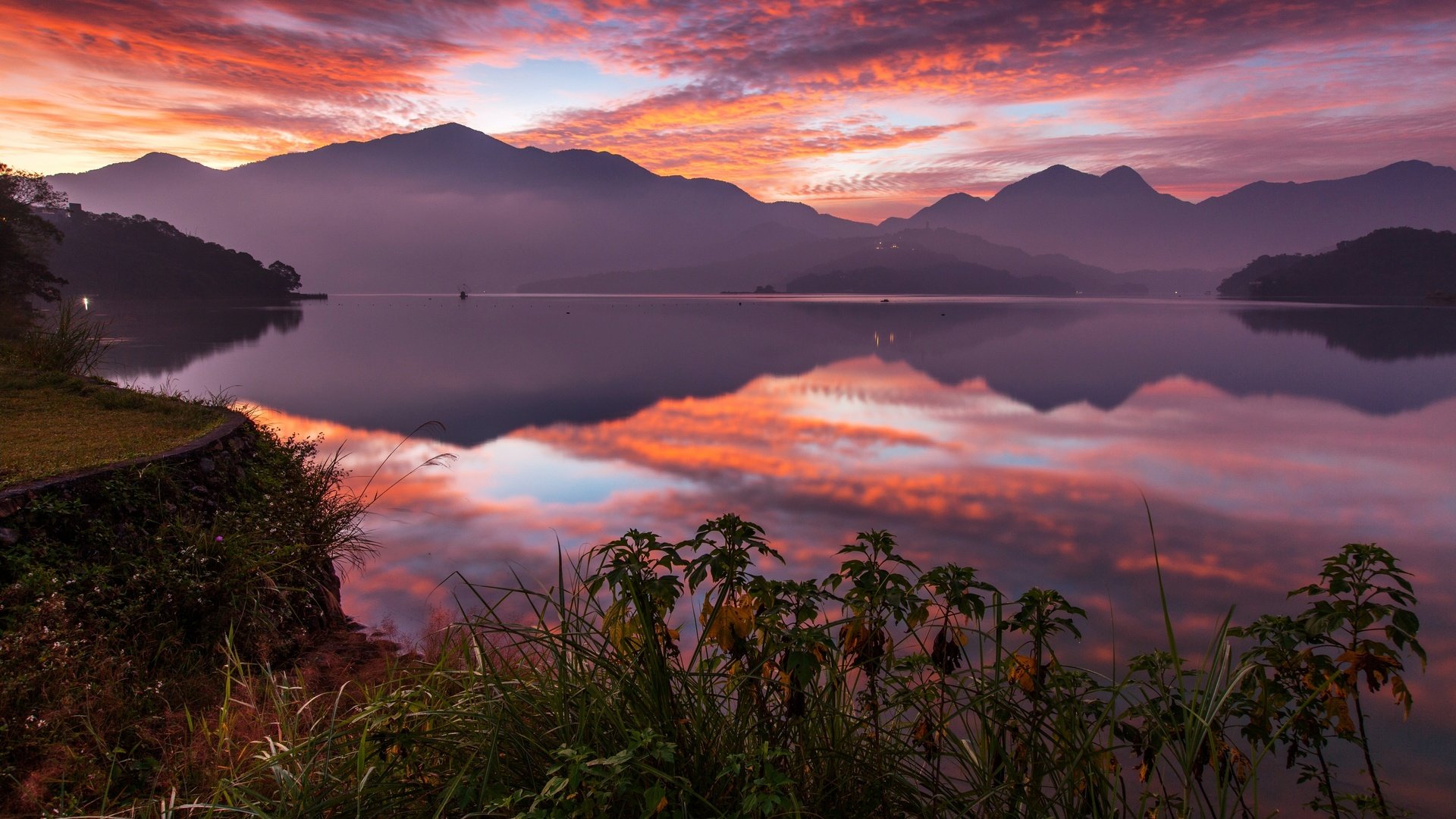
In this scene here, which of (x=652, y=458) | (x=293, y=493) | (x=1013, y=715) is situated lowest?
(x=652, y=458)

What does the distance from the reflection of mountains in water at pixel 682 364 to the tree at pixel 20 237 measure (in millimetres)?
4839

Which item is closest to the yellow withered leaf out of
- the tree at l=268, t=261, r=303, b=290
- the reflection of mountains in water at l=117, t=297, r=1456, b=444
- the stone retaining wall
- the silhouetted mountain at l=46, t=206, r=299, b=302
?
the stone retaining wall

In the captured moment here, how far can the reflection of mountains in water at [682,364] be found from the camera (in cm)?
2422

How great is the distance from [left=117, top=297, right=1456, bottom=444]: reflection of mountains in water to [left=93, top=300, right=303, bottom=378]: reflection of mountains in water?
1.08 ft

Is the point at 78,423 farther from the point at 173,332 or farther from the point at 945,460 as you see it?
the point at 173,332

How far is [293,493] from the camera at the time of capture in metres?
9.17

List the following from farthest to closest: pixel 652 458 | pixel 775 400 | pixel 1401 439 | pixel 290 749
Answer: pixel 775 400, pixel 1401 439, pixel 652 458, pixel 290 749

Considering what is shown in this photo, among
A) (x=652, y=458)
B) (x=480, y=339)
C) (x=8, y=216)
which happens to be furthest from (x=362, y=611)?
(x=480, y=339)

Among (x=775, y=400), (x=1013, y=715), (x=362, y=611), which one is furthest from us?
(x=775, y=400)

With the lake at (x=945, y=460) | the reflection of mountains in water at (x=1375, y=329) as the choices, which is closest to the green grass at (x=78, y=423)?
the lake at (x=945, y=460)

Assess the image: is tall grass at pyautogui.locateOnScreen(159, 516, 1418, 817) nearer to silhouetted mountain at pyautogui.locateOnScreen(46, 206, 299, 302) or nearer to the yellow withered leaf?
the yellow withered leaf

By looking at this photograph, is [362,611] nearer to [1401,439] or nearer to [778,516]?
[778,516]

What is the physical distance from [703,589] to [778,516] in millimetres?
3743

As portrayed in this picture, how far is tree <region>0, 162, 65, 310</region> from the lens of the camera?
3281 centimetres
